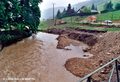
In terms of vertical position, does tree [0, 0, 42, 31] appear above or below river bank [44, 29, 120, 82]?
above

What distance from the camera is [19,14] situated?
130 feet

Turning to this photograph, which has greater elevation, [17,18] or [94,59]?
[17,18]

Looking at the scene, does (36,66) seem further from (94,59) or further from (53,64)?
(94,59)

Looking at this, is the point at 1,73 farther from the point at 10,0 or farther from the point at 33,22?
the point at 33,22

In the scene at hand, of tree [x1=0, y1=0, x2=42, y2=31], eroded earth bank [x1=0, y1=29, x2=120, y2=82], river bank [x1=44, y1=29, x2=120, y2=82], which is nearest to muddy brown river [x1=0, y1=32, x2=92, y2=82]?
eroded earth bank [x1=0, y1=29, x2=120, y2=82]

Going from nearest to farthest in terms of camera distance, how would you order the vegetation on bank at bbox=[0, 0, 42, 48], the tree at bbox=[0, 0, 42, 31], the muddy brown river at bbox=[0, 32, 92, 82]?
1. the muddy brown river at bbox=[0, 32, 92, 82]
2. the tree at bbox=[0, 0, 42, 31]
3. the vegetation on bank at bbox=[0, 0, 42, 48]

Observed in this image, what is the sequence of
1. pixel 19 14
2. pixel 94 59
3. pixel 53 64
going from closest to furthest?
1. pixel 53 64
2. pixel 94 59
3. pixel 19 14

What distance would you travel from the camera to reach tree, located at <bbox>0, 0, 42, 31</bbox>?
35.5m

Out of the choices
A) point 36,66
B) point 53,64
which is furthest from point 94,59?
point 36,66

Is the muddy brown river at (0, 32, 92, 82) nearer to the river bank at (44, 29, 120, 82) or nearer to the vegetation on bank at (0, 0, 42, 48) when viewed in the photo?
the river bank at (44, 29, 120, 82)

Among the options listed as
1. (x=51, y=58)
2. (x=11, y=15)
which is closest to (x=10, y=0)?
(x=11, y=15)

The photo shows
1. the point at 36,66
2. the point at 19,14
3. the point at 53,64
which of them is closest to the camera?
the point at 36,66

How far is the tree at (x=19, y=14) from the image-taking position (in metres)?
35.5

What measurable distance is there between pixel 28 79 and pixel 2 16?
16612 mm
